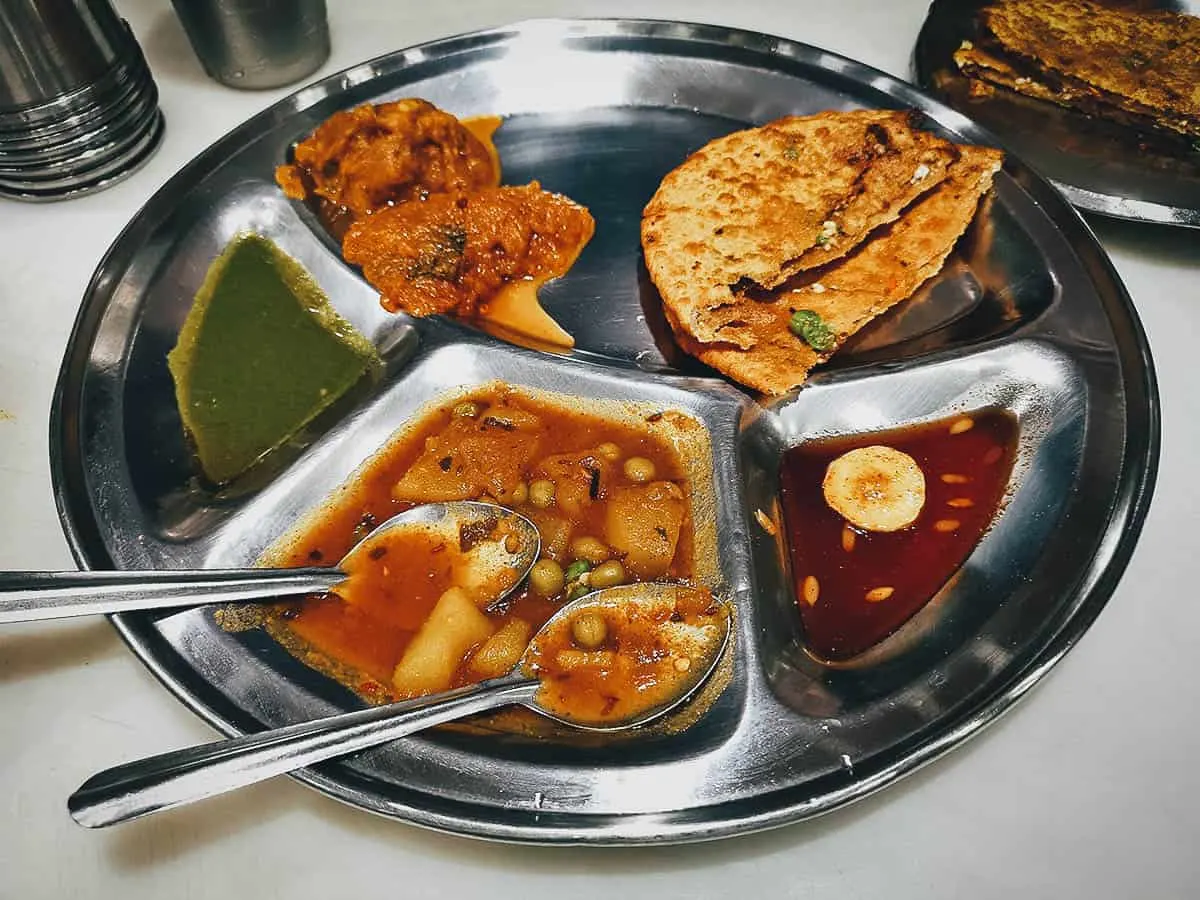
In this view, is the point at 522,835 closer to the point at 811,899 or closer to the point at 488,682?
the point at 488,682

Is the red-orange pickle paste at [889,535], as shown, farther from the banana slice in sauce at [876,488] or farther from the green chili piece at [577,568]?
the green chili piece at [577,568]

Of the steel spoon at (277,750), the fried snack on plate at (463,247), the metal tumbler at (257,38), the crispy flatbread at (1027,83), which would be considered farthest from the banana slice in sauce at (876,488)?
the metal tumbler at (257,38)

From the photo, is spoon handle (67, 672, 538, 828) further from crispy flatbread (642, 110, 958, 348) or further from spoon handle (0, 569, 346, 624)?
crispy flatbread (642, 110, 958, 348)

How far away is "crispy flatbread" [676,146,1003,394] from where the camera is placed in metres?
2.94

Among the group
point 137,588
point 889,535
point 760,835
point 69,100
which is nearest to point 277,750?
point 137,588

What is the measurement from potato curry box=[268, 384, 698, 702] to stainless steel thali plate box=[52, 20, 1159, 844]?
0.32 ft

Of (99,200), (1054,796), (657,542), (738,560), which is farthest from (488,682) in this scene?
(99,200)

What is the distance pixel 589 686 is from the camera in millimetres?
2209

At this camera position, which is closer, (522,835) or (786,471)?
(522,835)

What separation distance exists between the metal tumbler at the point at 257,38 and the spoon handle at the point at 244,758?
3.28m

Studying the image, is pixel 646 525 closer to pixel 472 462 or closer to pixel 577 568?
pixel 577 568

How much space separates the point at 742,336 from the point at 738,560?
34.8 inches

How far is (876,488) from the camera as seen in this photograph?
8.82 feet

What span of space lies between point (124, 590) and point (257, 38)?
289 centimetres
